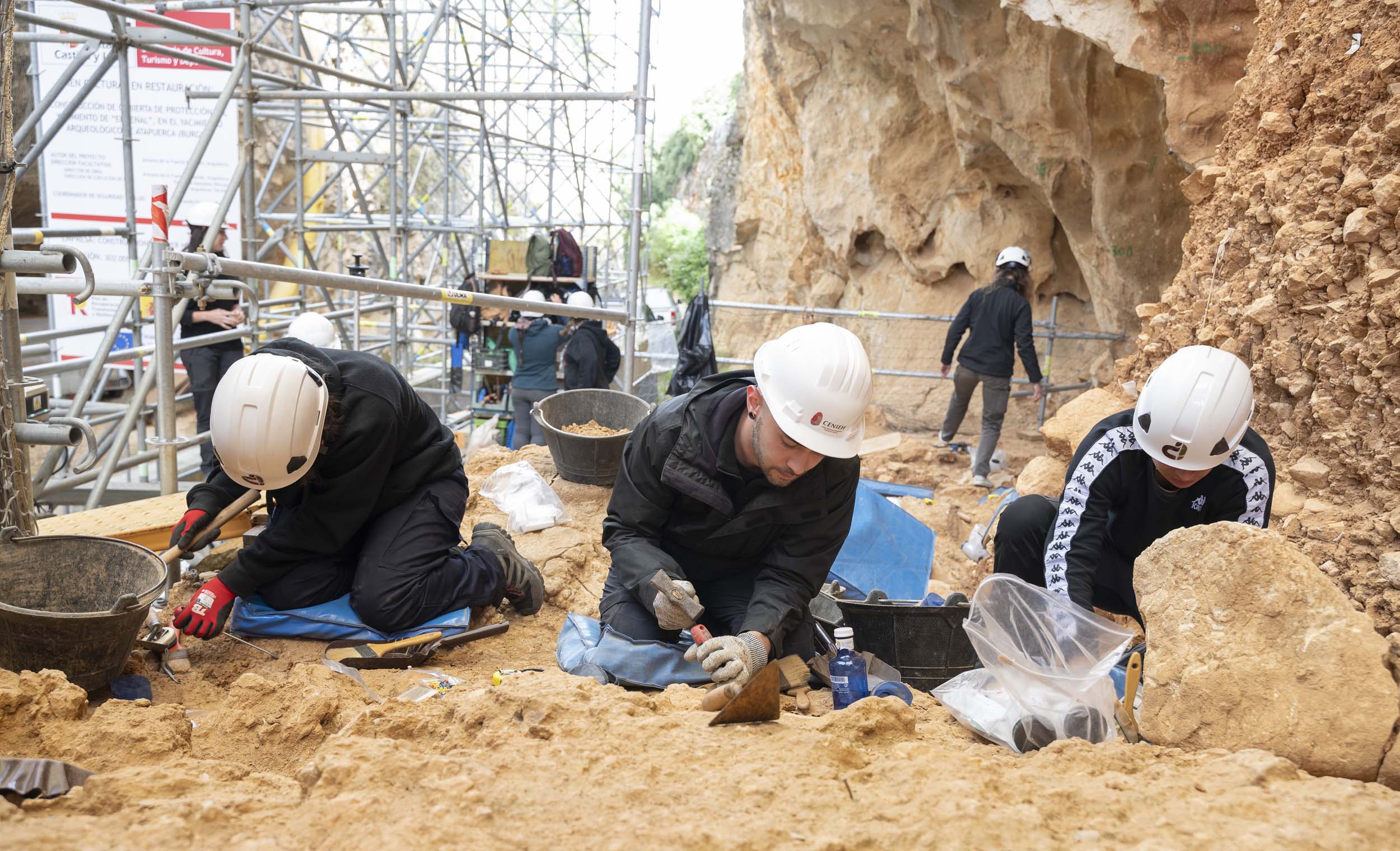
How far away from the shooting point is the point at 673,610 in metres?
2.86

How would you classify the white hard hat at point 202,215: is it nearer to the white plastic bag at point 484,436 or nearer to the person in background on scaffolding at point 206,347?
the person in background on scaffolding at point 206,347

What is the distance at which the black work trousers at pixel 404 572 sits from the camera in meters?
3.57

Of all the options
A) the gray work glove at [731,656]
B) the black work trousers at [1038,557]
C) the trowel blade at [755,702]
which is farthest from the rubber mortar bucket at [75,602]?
the black work trousers at [1038,557]

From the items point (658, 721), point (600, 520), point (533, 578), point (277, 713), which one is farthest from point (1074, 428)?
point (277, 713)

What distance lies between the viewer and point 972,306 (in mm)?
8688

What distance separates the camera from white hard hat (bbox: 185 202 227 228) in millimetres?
6682

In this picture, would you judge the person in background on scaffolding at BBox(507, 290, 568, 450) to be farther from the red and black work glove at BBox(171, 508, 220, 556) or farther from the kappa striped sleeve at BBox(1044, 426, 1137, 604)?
the kappa striped sleeve at BBox(1044, 426, 1137, 604)

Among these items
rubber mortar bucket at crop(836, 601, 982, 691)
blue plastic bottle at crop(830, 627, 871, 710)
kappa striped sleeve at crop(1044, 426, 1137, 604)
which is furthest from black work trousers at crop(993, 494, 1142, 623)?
blue plastic bottle at crop(830, 627, 871, 710)

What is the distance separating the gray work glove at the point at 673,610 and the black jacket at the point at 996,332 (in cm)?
638

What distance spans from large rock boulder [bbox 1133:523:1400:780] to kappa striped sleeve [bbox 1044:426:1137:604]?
45.9 inches

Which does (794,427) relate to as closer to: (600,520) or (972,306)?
(600,520)

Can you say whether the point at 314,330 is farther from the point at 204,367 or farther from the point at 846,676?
the point at 846,676

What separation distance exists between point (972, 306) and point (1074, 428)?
11.1ft

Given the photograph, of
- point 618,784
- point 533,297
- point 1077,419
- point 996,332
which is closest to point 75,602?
point 618,784
